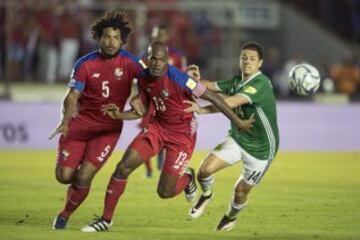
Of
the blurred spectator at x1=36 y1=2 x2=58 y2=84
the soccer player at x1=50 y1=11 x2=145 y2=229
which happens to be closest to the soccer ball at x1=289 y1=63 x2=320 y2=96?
the soccer player at x1=50 y1=11 x2=145 y2=229

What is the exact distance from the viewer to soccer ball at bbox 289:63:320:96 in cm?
1348

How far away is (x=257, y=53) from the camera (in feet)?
41.0

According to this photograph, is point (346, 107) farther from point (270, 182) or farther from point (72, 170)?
point (72, 170)

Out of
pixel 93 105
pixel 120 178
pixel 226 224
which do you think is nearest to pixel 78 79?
pixel 93 105

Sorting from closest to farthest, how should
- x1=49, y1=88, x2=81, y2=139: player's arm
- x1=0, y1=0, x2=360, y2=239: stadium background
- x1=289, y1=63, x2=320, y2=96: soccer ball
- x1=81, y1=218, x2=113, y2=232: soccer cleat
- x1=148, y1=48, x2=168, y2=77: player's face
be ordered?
x1=148, y1=48, x2=168, y2=77: player's face
x1=81, y1=218, x2=113, y2=232: soccer cleat
x1=49, y1=88, x2=81, y2=139: player's arm
x1=289, y1=63, x2=320, y2=96: soccer ball
x1=0, y1=0, x2=360, y2=239: stadium background

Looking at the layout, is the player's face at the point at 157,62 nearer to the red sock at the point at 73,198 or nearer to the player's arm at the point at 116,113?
the player's arm at the point at 116,113

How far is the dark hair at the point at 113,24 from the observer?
1234 cm

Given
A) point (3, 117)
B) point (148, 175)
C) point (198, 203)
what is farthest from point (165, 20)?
point (198, 203)

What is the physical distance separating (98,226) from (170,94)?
5.63 ft

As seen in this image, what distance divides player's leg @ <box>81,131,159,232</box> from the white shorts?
102cm

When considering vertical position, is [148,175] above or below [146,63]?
below

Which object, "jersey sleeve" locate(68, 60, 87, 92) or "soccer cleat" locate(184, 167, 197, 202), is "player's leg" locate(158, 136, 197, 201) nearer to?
"soccer cleat" locate(184, 167, 197, 202)

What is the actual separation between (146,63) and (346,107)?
14874mm

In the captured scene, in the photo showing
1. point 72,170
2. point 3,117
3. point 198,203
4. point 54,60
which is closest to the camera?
point 72,170
